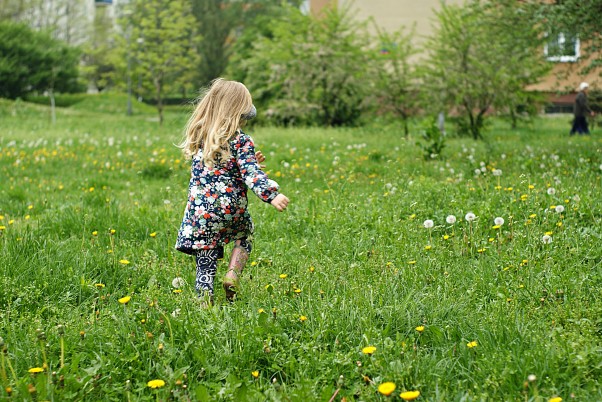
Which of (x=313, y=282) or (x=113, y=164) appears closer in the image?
(x=313, y=282)

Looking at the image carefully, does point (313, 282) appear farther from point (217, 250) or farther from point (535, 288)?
point (535, 288)

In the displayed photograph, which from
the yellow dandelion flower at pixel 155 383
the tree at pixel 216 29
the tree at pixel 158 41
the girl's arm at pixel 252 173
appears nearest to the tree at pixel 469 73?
the girl's arm at pixel 252 173

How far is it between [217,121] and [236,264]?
0.92 metres

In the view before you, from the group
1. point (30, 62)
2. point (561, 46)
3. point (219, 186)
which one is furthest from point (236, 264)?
point (30, 62)

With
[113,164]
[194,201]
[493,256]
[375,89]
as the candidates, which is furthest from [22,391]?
[375,89]

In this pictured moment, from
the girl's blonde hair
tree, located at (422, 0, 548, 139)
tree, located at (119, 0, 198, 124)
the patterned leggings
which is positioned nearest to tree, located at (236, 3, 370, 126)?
tree, located at (422, 0, 548, 139)

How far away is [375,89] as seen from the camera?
16516 mm

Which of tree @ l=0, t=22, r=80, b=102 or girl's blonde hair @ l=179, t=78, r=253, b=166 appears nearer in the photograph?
girl's blonde hair @ l=179, t=78, r=253, b=166

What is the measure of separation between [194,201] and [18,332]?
51.3 inches

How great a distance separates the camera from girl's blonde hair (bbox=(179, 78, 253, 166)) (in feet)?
14.0

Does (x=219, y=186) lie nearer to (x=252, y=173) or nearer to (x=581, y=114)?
(x=252, y=173)

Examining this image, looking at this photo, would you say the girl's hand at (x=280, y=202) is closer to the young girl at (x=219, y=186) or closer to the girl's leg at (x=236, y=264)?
the young girl at (x=219, y=186)

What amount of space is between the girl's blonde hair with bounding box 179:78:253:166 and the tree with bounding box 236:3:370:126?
12.9 meters

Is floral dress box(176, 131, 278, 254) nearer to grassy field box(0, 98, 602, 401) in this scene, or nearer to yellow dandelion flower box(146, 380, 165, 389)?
grassy field box(0, 98, 602, 401)
